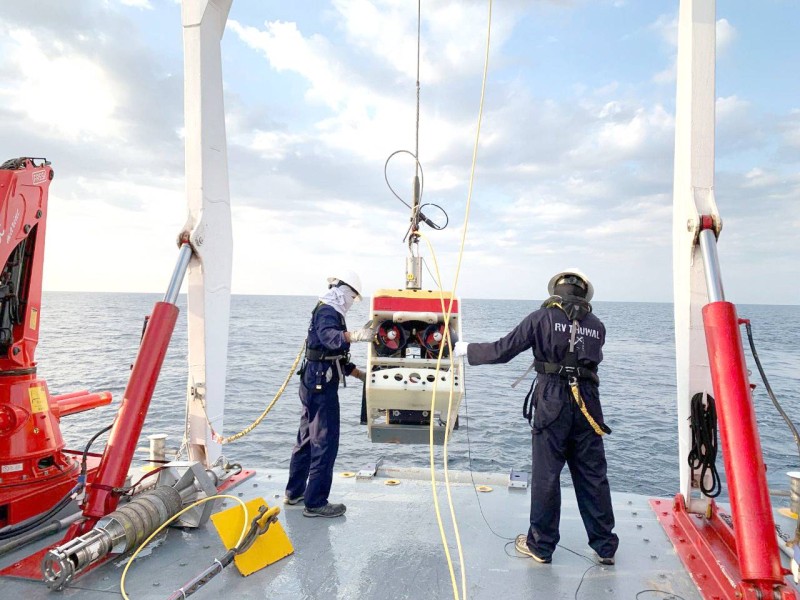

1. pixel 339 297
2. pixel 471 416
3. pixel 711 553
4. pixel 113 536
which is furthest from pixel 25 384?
pixel 471 416

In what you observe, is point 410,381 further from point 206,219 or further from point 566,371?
point 206,219

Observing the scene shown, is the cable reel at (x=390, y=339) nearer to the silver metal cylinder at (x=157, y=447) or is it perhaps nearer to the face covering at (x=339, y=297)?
the face covering at (x=339, y=297)

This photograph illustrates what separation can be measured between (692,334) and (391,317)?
2.09 m

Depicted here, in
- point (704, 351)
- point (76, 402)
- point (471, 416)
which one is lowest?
point (471, 416)

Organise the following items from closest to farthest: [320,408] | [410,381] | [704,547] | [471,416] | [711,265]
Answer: [711,265] → [704,547] → [410,381] → [320,408] → [471,416]

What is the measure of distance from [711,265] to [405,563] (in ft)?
8.63

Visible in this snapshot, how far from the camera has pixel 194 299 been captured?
4551mm

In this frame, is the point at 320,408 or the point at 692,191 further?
the point at 320,408

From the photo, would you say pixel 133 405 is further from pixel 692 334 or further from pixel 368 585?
pixel 692 334

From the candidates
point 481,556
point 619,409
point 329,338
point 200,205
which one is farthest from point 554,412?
point 619,409

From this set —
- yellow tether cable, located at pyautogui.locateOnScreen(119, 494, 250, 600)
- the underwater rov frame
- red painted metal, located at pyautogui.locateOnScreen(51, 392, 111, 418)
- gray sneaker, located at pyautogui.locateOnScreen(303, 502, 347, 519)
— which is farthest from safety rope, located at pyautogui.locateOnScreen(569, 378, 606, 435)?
red painted metal, located at pyautogui.locateOnScreen(51, 392, 111, 418)

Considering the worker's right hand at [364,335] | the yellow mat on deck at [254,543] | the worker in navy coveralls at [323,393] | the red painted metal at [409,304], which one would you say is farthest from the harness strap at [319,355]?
the yellow mat on deck at [254,543]

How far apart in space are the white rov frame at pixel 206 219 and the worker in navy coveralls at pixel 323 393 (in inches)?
30.5

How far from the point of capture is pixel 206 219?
4527 mm
